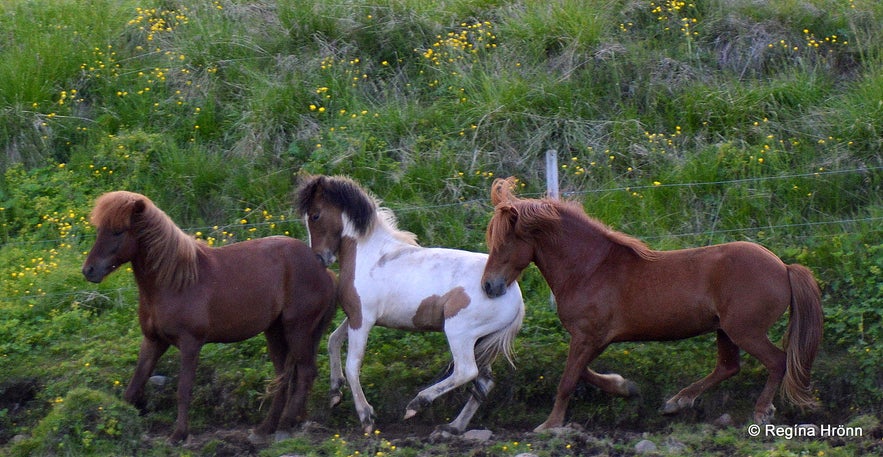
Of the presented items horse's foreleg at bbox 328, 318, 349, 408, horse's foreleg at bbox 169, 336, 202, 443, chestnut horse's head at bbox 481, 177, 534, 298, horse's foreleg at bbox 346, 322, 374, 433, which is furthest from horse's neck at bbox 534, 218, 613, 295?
horse's foreleg at bbox 169, 336, 202, 443

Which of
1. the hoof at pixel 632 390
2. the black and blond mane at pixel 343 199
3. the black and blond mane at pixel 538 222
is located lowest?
the hoof at pixel 632 390

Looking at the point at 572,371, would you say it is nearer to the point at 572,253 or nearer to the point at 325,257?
the point at 572,253

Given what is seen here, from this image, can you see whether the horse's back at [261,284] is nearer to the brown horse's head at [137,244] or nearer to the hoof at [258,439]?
the brown horse's head at [137,244]

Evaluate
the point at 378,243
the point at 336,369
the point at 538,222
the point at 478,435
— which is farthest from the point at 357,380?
the point at 538,222

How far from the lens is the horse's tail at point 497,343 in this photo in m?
6.41

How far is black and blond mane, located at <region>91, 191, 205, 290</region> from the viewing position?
5949 millimetres

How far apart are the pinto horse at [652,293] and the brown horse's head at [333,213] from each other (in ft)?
3.10

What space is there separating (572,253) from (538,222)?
Answer: 1.02ft

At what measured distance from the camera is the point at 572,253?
6.36 metres

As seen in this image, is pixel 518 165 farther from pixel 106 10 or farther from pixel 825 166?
pixel 106 10

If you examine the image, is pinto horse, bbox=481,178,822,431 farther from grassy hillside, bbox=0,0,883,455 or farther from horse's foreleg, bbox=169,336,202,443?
horse's foreleg, bbox=169,336,202,443

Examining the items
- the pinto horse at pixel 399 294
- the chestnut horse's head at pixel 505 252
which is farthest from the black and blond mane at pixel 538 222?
the pinto horse at pixel 399 294

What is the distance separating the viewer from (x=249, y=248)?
6.50 m

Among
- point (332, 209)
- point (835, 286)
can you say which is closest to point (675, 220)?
point (835, 286)
